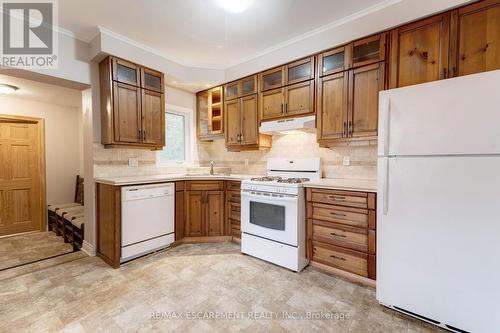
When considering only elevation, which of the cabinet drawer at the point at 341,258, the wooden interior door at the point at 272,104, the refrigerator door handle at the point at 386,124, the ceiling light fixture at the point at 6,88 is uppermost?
the ceiling light fixture at the point at 6,88

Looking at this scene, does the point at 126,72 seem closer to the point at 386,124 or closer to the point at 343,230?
the point at 386,124

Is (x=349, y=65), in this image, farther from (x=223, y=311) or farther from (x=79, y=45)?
(x=79, y=45)

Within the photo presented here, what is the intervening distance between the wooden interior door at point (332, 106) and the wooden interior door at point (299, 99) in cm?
11

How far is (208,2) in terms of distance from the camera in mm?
2082

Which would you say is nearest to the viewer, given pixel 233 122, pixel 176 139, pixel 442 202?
pixel 442 202

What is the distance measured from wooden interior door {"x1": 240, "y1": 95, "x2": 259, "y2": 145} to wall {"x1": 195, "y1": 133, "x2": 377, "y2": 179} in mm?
348

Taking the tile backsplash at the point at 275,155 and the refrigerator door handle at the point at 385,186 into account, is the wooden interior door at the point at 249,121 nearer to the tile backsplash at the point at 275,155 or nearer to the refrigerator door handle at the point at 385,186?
the tile backsplash at the point at 275,155

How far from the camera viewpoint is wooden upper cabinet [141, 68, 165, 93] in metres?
2.97

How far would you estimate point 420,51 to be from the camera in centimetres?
204

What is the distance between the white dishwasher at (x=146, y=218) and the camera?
255cm

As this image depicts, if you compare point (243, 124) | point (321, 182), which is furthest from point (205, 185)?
point (321, 182)

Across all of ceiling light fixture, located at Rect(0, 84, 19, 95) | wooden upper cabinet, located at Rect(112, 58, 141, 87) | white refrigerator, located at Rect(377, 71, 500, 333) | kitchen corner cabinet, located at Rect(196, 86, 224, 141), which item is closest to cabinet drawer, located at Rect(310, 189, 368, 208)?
white refrigerator, located at Rect(377, 71, 500, 333)

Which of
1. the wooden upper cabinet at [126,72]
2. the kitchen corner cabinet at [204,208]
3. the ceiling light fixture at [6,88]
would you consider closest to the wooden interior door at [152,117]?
the wooden upper cabinet at [126,72]

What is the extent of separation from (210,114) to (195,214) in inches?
67.9
